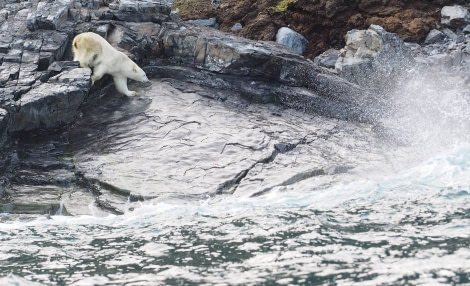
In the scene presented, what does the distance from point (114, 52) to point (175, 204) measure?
5.57 m

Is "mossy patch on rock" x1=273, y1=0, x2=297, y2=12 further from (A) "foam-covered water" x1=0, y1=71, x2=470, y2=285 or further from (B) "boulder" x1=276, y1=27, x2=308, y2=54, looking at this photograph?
(A) "foam-covered water" x1=0, y1=71, x2=470, y2=285

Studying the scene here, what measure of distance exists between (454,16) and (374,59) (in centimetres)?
553

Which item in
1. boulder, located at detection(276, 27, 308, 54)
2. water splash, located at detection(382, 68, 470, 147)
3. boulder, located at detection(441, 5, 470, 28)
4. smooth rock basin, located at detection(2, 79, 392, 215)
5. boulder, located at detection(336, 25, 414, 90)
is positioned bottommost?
smooth rock basin, located at detection(2, 79, 392, 215)

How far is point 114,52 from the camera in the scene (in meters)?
16.2

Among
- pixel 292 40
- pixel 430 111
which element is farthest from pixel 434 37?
pixel 430 111

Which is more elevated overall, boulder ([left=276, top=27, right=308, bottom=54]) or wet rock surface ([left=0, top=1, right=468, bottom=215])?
boulder ([left=276, top=27, right=308, bottom=54])

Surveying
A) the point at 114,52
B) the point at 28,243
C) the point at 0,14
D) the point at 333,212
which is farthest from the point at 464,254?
the point at 0,14

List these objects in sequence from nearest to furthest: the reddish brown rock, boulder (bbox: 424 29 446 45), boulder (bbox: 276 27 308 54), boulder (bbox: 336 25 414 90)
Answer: boulder (bbox: 336 25 414 90)
boulder (bbox: 424 29 446 45)
boulder (bbox: 276 27 308 54)
the reddish brown rock

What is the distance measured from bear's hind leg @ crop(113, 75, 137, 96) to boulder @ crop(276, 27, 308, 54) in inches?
301

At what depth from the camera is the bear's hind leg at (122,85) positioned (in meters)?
16.0

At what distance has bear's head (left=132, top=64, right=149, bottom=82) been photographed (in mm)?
16230

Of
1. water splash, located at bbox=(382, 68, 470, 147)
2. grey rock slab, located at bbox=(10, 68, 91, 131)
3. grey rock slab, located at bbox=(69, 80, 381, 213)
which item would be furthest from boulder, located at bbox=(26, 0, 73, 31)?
water splash, located at bbox=(382, 68, 470, 147)

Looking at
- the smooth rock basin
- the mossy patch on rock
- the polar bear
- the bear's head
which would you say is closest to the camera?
the smooth rock basin

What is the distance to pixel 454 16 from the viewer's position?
73.8ft
